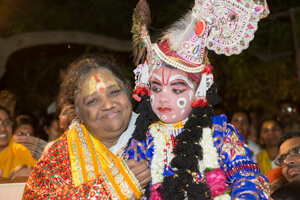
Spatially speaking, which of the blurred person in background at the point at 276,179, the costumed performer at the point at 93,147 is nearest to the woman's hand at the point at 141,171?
the costumed performer at the point at 93,147

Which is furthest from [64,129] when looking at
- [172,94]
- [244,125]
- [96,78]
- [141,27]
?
[244,125]

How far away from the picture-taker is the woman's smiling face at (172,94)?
3.59 meters

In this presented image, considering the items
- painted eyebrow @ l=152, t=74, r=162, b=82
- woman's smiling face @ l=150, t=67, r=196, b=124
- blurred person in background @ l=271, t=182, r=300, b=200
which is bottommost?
blurred person in background @ l=271, t=182, r=300, b=200

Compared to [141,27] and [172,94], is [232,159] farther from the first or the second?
[141,27]

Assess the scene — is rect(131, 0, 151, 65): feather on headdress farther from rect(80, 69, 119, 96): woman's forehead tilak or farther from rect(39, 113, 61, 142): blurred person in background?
rect(39, 113, 61, 142): blurred person in background

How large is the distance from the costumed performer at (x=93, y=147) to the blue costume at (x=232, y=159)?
0.58ft

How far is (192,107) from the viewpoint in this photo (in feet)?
12.0

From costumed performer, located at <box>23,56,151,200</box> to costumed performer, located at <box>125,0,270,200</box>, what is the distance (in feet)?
0.73

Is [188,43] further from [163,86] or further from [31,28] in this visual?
[31,28]

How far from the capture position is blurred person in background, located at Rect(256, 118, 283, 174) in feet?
22.8

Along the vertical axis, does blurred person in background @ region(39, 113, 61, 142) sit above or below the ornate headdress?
above

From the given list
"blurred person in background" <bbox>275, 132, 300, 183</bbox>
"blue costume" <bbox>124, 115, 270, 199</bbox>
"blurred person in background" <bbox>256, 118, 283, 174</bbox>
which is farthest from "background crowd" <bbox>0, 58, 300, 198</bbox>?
"blue costume" <bbox>124, 115, 270, 199</bbox>

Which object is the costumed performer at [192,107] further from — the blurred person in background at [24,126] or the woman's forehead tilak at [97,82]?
the blurred person in background at [24,126]

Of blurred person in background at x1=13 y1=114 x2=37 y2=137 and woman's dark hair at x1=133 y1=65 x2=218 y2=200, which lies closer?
woman's dark hair at x1=133 y1=65 x2=218 y2=200
